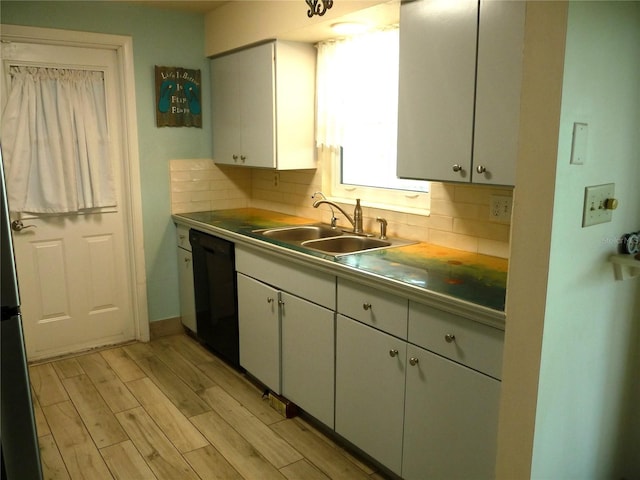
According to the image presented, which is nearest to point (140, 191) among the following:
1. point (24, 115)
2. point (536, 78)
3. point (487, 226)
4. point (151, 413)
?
point (24, 115)

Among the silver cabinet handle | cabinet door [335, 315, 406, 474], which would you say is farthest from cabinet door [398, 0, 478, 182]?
the silver cabinet handle

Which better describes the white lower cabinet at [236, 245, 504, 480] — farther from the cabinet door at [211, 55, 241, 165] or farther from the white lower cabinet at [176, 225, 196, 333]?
the cabinet door at [211, 55, 241, 165]

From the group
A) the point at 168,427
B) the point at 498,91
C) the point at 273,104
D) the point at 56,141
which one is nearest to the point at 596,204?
the point at 498,91

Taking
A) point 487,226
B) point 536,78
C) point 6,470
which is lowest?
point 6,470

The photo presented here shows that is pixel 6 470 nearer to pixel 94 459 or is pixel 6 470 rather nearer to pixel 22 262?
pixel 94 459

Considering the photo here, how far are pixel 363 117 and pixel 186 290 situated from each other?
1.76 metres

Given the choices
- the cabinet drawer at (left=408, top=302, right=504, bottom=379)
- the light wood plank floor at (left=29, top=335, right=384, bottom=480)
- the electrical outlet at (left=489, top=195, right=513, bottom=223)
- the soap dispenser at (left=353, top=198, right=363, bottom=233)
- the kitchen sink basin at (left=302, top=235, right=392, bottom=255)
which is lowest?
the light wood plank floor at (left=29, top=335, right=384, bottom=480)

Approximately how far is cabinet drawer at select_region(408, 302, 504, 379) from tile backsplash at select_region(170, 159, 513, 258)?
0.65 m

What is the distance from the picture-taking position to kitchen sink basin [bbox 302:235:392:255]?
9.36 ft

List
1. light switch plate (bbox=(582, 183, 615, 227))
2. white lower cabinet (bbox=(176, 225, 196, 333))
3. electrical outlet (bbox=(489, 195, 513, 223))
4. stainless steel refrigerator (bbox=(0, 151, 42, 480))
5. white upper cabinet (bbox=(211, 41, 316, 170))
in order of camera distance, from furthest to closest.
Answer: white lower cabinet (bbox=(176, 225, 196, 333)), white upper cabinet (bbox=(211, 41, 316, 170)), electrical outlet (bbox=(489, 195, 513, 223)), light switch plate (bbox=(582, 183, 615, 227)), stainless steel refrigerator (bbox=(0, 151, 42, 480))

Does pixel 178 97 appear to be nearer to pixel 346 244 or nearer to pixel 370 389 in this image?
pixel 346 244

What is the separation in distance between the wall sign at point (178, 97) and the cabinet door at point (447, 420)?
8.08 ft

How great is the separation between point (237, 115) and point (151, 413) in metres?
1.90

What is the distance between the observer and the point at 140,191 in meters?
3.63
